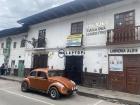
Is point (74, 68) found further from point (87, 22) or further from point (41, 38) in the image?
point (41, 38)

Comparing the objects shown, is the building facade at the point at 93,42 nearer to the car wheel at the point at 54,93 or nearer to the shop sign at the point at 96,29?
the shop sign at the point at 96,29

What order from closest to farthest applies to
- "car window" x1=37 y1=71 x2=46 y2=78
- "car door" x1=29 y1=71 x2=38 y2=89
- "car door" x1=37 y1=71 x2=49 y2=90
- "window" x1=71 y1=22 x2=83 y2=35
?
"car door" x1=37 y1=71 x2=49 y2=90, "car window" x1=37 y1=71 x2=46 y2=78, "car door" x1=29 y1=71 x2=38 y2=89, "window" x1=71 y1=22 x2=83 y2=35

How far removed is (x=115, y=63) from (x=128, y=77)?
4.85ft

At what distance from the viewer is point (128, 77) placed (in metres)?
16.0

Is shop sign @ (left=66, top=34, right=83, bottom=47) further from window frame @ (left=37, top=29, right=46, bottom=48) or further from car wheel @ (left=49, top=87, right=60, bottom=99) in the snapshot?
car wheel @ (left=49, top=87, right=60, bottom=99)

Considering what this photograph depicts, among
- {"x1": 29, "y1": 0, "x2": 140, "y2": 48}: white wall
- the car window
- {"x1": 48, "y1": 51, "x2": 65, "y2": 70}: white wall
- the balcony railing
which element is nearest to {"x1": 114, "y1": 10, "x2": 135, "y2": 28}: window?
{"x1": 29, "y1": 0, "x2": 140, "y2": 48}: white wall

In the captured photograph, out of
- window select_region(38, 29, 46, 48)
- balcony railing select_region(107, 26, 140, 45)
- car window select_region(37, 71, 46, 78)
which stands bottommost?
car window select_region(37, 71, 46, 78)

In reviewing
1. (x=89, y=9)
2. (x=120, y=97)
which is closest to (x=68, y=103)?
(x=120, y=97)

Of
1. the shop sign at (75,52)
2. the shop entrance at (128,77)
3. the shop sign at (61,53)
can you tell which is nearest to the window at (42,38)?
the shop sign at (61,53)

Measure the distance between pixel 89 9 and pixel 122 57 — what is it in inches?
208

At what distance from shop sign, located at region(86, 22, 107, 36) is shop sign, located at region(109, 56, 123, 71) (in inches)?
90.9

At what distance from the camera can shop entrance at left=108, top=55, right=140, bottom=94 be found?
15516 mm

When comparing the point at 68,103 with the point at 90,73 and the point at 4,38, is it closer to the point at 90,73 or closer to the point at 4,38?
the point at 90,73

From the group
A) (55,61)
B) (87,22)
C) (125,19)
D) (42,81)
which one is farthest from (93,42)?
(42,81)
